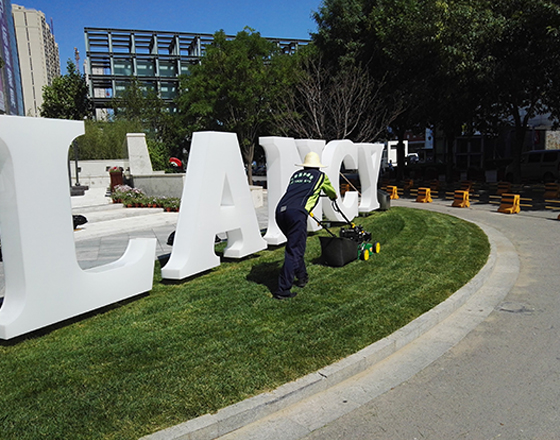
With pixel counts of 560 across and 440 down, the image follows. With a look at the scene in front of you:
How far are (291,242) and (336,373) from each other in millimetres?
2314

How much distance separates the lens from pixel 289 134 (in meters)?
28.4

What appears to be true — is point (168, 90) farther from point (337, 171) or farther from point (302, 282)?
point (302, 282)

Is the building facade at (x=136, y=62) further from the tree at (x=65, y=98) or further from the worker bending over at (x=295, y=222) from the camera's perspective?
the worker bending over at (x=295, y=222)

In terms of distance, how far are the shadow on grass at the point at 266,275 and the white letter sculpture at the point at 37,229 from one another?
2436mm

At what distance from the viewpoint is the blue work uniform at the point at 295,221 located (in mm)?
6179

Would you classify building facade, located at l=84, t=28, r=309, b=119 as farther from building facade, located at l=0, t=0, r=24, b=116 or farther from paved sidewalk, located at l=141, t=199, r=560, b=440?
paved sidewalk, located at l=141, t=199, r=560, b=440

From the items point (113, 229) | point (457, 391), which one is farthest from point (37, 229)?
point (113, 229)

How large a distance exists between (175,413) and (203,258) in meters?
3.76

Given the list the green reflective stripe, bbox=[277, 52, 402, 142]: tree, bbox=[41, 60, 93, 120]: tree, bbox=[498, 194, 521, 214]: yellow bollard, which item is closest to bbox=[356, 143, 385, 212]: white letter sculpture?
bbox=[498, 194, 521, 214]: yellow bollard

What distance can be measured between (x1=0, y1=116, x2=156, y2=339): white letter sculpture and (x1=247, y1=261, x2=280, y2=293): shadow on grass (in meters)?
2.44

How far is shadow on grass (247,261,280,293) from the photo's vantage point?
6.93m

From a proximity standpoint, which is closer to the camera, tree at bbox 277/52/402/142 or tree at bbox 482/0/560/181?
tree at bbox 482/0/560/181

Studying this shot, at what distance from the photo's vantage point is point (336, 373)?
4254mm

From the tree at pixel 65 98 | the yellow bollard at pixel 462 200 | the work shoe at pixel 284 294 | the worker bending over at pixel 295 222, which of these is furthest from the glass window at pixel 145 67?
the work shoe at pixel 284 294
